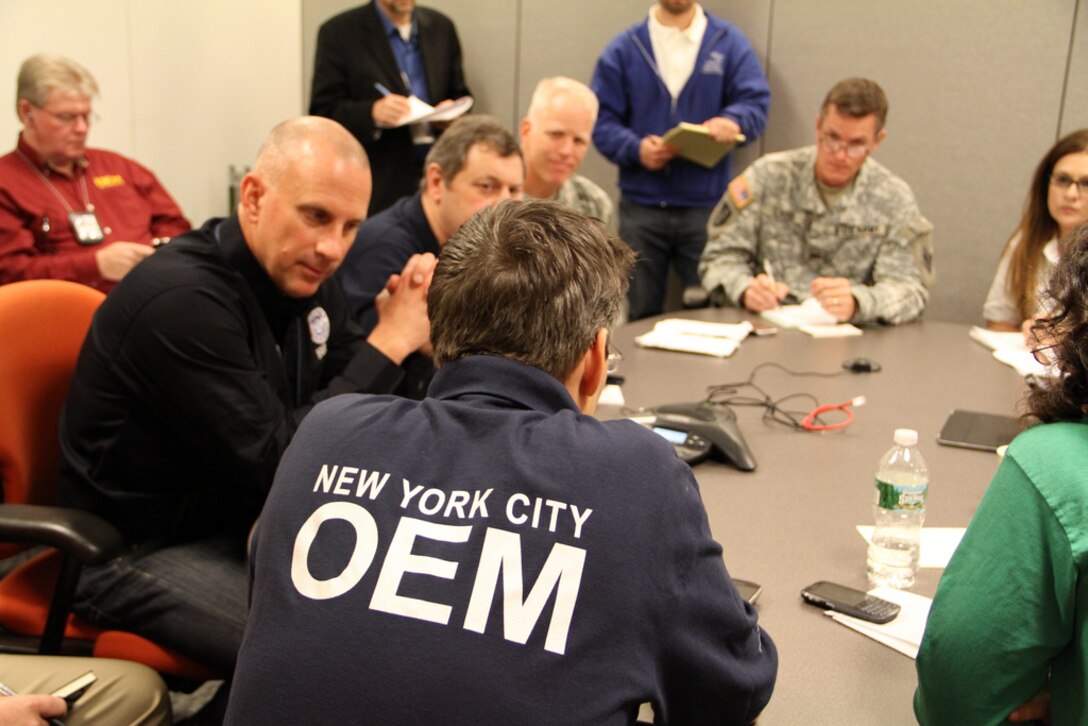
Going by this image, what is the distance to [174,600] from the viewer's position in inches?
60.6

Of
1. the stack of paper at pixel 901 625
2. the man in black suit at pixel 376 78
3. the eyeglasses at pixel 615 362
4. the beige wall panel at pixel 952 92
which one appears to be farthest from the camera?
the man in black suit at pixel 376 78

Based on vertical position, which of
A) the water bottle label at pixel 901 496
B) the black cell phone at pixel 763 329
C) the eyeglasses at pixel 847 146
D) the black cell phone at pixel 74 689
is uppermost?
the eyeglasses at pixel 847 146

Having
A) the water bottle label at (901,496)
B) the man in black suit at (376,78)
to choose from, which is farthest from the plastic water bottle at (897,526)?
the man in black suit at (376,78)

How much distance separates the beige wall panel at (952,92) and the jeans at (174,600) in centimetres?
365

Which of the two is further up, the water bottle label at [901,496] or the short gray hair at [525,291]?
the short gray hair at [525,291]

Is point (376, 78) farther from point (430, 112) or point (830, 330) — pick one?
point (830, 330)

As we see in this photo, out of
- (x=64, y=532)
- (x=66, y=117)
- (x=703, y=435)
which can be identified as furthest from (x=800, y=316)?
(x=66, y=117)

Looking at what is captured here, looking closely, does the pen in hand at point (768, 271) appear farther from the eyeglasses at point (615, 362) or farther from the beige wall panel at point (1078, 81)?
the beige wall panel at point (1078, 81)

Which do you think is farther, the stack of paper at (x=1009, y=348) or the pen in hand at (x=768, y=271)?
the pen in hand at (x=768, y=271)

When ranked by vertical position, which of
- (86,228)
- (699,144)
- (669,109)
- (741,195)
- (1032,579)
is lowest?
(86,228)

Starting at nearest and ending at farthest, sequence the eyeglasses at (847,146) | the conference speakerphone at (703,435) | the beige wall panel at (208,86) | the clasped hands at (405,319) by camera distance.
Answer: the conference speakerphone at (703,435) → the clasped hands at (405,319) → the eyeglasses at (847,146) → the beige wall panel at (208,86)

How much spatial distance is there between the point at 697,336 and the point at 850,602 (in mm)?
1503

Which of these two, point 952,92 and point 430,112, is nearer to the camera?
point 430,112

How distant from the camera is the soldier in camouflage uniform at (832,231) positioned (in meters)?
3.02
